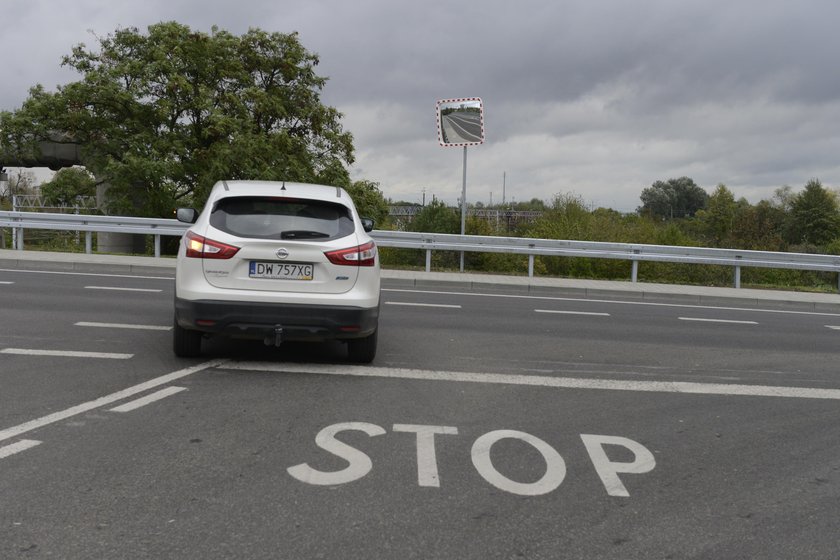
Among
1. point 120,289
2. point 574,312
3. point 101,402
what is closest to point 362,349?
point 101,402

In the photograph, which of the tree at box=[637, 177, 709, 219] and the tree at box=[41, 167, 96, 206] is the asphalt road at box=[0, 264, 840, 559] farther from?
the tree at box=[637, 177, 709, 219]

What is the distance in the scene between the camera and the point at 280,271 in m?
6.53

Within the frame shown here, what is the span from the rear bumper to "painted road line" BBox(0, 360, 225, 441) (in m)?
0.42

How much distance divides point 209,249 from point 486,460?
3.23 meters

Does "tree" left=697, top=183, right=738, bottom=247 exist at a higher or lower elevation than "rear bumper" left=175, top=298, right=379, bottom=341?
higher

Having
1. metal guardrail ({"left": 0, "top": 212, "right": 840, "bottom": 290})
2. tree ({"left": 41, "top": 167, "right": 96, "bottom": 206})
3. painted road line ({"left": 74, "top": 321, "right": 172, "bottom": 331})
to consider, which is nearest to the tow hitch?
painted road line ({"left": 74, "top": 321, "right": 172, "bottom": 331})

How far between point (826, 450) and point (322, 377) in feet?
12.5

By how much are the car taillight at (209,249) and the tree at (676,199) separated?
147 meters

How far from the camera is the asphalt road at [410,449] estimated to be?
3383 mm

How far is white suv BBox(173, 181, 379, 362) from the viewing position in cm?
644

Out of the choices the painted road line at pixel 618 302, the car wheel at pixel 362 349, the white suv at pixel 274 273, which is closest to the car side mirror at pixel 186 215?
the white suv at pixel 274 273

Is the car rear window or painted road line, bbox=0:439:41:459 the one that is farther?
the car rear window

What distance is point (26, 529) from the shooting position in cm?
328

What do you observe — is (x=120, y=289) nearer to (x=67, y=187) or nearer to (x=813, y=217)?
(x=67, y=187)
